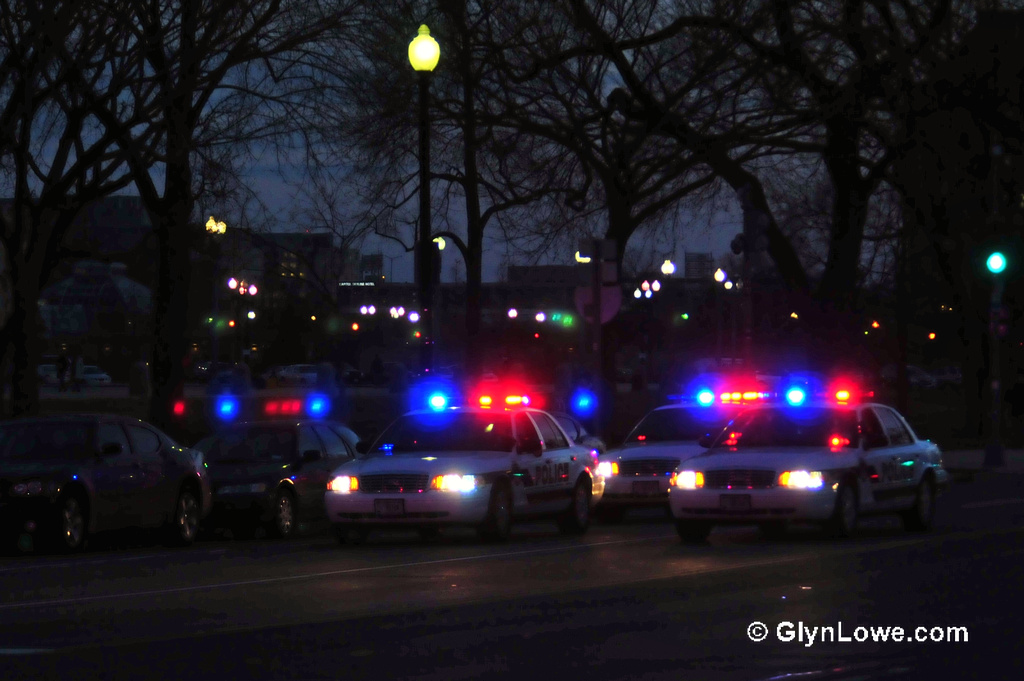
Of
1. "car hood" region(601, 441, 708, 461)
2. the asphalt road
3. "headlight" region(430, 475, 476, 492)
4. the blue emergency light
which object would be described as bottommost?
the asphalt road

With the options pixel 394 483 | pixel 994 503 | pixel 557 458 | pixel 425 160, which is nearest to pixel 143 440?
pixel 394 483

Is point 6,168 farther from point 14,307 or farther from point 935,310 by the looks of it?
point 935,310

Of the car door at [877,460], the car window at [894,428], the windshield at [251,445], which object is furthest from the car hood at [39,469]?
the car window at [894,428]

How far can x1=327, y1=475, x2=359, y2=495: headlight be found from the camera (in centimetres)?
1823

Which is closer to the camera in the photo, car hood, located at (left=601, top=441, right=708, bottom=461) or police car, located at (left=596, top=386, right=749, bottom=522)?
police car, located at (left=596, top=386, right=749, bottom=522)

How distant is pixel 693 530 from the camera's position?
17.8 m

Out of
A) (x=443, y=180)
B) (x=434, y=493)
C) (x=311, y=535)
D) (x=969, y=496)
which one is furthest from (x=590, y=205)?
(x=434, y=493)

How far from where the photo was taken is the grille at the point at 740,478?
56.8ft

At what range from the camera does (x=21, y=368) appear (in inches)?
1086

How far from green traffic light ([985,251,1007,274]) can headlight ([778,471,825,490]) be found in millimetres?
15184

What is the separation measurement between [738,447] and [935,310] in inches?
2215

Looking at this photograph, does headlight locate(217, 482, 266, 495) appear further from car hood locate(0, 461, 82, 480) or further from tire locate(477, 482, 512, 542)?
tire locate(477, 482, 512, 542)

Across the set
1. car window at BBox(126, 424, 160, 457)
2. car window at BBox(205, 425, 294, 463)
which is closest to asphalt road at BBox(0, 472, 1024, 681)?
car window at BBox(126, 424, 160, 457)

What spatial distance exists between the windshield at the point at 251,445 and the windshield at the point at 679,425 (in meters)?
4.95
